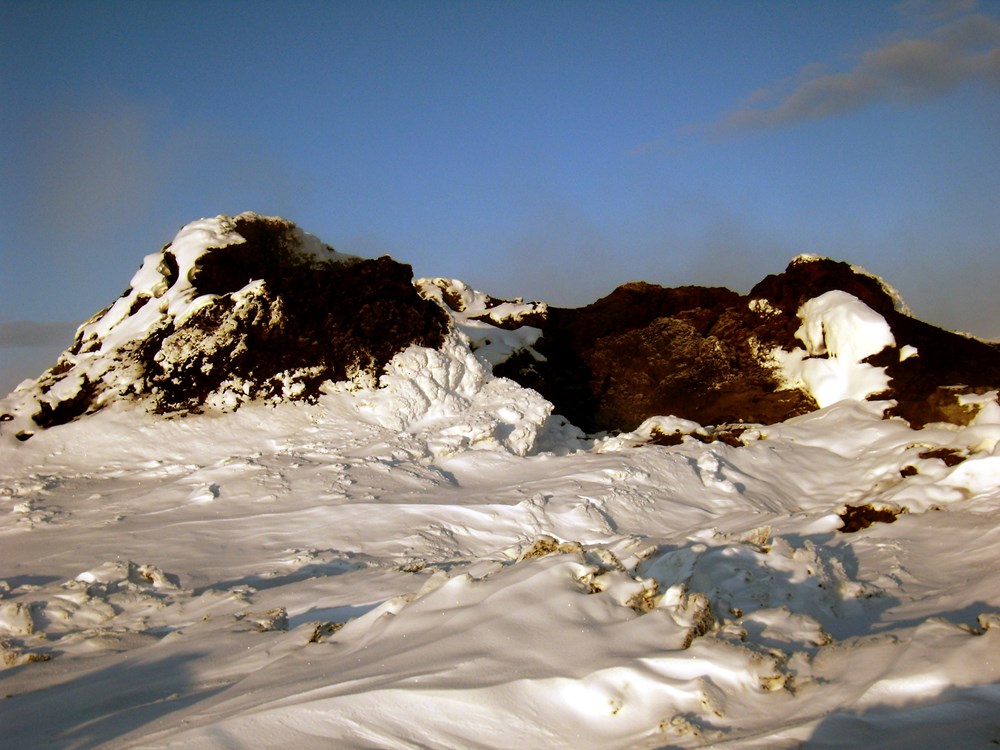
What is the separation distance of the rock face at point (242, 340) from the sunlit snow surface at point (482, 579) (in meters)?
0.31

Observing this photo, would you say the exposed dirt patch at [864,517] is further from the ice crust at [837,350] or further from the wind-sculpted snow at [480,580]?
the ice crust at [837,350]

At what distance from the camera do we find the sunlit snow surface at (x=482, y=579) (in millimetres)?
2816

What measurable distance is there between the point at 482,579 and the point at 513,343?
8.35 metres

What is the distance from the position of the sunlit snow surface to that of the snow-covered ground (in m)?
0.02

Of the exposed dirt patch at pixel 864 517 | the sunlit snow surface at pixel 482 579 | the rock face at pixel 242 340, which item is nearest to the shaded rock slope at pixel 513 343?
the rock face at pixel 242 340

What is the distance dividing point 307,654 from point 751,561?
259 centimetres

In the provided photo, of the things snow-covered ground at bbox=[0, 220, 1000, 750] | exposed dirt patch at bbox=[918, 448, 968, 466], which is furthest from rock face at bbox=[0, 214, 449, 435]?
exposed dirt patch at bbox=[918, 448, 968, 466]

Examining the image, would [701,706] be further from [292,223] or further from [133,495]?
[292,223]

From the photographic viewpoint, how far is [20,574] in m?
5.81

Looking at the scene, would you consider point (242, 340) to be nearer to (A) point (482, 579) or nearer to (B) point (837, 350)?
(A) point (482, 579)

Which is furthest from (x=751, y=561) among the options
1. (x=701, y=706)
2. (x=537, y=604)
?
(x=701, y=706)

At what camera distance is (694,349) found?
1201 cm

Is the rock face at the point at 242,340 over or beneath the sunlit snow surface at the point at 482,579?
over

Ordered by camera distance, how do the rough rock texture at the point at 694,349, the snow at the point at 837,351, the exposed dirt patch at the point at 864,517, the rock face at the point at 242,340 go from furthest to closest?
the rough rock texture at the point at 694,349 → the snow at the point at 837,351 → the rock face at the point at 242,340 → the exposed dirt patch at the point at 864,517
